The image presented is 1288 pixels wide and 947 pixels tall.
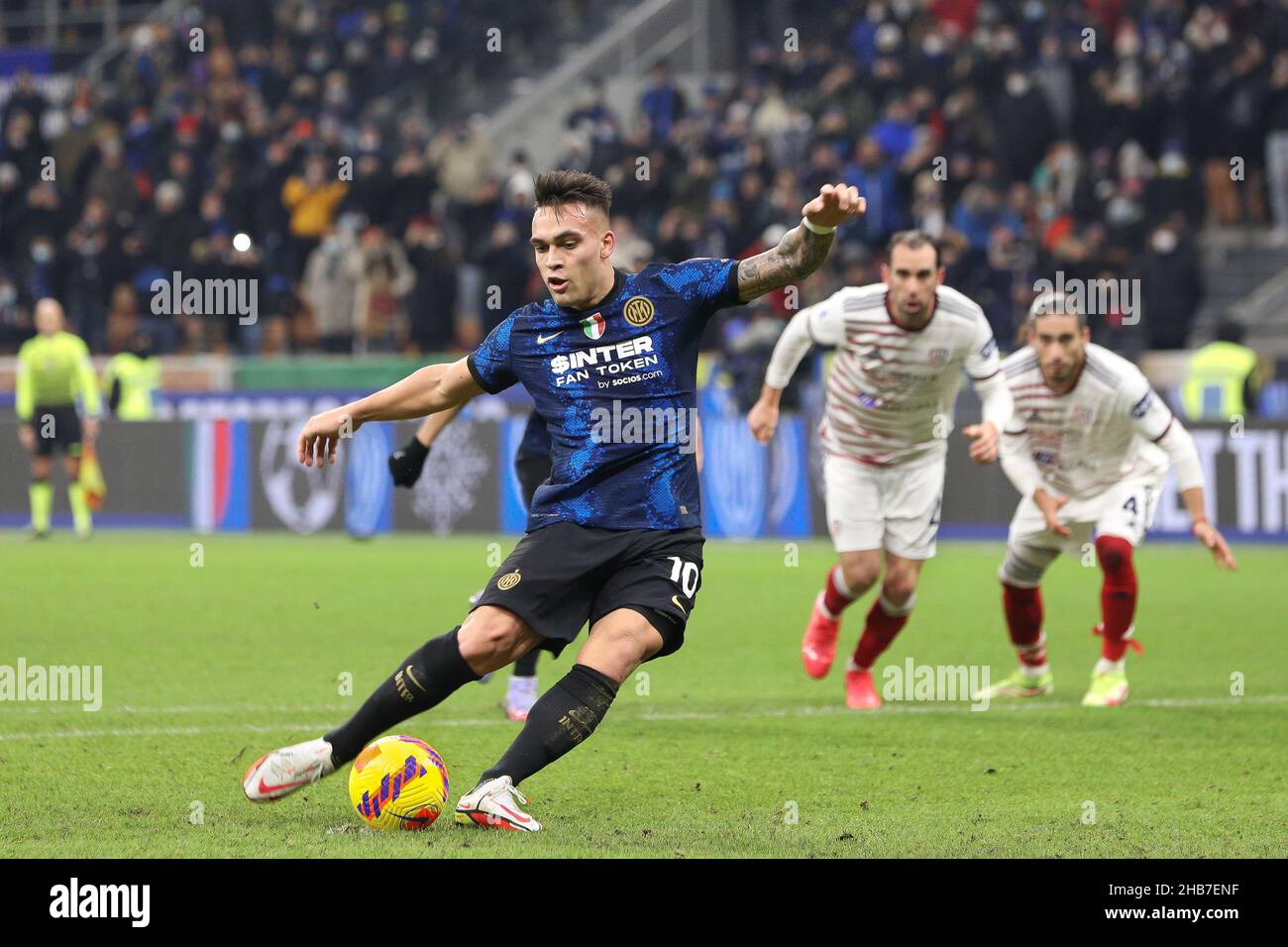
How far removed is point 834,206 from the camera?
580 cm

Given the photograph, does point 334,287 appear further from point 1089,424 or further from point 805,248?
point 805,248

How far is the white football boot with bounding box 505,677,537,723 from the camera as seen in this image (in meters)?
8.79

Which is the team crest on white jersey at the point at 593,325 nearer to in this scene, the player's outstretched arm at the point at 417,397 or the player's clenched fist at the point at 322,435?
the player's outstretched arm at the point at 417,397

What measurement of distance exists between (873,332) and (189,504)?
1376 centimetres

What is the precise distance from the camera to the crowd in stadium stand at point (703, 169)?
70.0ft

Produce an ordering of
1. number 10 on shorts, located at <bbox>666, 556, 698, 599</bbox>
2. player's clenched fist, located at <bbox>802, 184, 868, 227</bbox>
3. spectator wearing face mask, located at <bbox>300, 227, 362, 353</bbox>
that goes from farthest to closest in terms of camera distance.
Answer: spectator wearing face mask, located at <bbox>300, 227, 362, 353</bbox> < number 10 on shorts, located at <bbox>666, 556, 698, 599</bbox> < player's clenched fist, located at <bbox>802, 184, 868, 227</bbox>

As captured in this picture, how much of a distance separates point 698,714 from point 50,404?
530 inches

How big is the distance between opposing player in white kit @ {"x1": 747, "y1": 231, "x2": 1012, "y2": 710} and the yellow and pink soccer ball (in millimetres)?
3252

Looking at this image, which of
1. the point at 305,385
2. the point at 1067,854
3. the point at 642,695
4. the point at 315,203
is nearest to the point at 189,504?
the point at 305,385

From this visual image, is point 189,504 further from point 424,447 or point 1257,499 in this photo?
point 424,447

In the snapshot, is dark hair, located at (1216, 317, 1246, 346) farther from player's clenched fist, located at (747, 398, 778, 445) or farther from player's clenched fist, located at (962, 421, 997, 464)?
player's clenched fist, located at (962, 421, 997, 464)

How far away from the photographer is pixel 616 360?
6.20m

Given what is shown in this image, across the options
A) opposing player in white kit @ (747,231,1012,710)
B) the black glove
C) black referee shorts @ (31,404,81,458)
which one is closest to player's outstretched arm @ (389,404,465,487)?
the black glove

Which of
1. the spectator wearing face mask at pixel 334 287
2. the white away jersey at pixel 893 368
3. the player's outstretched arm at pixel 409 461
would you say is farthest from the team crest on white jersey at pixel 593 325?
the spectator wearing face mask at pixel 334 287
